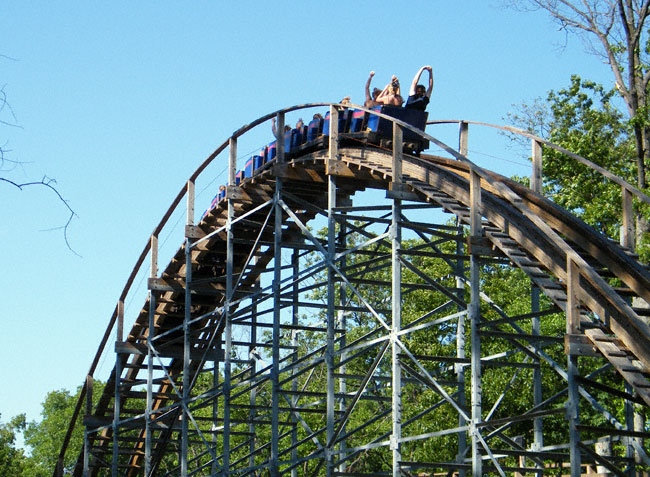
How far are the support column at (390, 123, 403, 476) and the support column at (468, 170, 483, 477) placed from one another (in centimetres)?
110

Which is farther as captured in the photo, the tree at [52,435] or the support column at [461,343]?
the tree at [52,435]

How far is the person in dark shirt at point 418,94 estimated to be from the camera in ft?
54.6

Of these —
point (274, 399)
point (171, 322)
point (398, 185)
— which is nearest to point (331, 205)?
point (398, 185)

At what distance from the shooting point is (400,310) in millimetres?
14633

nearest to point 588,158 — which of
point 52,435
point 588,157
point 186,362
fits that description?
point 588,157

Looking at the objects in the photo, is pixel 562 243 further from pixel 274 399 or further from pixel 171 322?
pixel 171 322

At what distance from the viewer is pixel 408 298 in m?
33.5

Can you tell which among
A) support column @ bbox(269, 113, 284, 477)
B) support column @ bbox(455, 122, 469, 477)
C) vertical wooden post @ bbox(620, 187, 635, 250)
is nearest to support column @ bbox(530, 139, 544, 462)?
support column @ bbox(455, 122, 469, 477)

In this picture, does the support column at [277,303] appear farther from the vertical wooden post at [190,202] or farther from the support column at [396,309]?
the vertical wooden post at [190,202]

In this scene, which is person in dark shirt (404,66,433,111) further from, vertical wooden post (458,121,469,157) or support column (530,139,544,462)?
support column (530,139,544,462)

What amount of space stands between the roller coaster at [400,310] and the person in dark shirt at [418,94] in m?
0.57

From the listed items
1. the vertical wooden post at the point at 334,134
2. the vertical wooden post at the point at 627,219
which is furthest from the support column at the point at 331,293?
the vertical wooden post at the point at 627,219

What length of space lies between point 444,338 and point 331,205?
65.9 feet

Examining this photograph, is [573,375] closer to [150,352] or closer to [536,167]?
[536,167]
